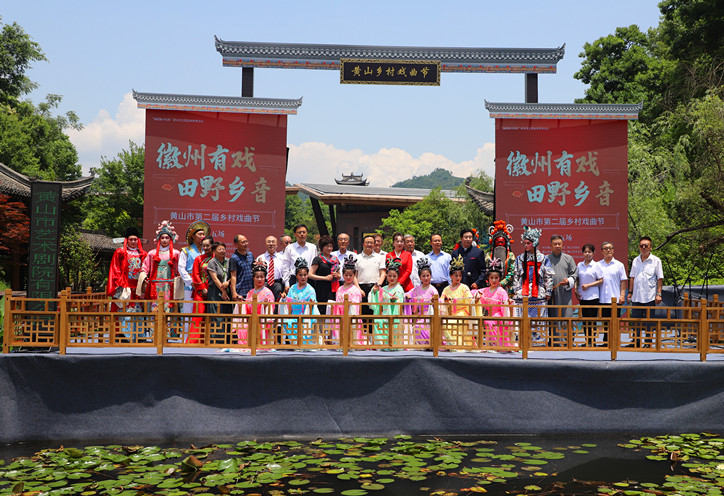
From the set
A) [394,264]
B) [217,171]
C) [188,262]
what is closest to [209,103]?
[217,171]

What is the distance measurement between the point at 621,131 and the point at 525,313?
4581 millimetres

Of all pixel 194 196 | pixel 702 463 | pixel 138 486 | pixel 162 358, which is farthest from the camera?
pixel 194 196

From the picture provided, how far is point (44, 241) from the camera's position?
623 centimetres

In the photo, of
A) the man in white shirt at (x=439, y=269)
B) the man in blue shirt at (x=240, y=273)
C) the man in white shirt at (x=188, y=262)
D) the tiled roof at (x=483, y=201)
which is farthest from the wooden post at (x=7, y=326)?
the tiled roof at (x=483, y=201)

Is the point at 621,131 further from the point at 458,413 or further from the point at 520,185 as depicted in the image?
the point at 458,413

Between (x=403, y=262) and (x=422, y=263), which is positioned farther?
(x=403, y=262)

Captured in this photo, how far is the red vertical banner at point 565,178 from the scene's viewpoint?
30.0 ft

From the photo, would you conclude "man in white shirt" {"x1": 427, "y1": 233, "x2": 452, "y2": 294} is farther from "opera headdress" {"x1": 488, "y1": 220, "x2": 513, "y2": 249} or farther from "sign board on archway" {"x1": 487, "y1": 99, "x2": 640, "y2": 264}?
"sign board on archway" {"x1": 487, "y1": 99, "x2": 640, "y2": 264}

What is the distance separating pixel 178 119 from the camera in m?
9.03

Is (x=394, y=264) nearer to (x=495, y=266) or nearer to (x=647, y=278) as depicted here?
(x=495, y=266)

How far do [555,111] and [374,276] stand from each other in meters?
3.78

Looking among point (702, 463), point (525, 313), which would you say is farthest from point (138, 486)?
point (702, 463)

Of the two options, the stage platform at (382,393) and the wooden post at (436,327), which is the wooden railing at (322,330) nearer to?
the wooden post at (436,327)

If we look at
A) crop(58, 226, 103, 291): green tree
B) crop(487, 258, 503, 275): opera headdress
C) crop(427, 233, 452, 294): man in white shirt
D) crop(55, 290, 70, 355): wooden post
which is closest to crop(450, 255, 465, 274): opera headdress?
crop(487, 258, 503, 275): opera headdress
